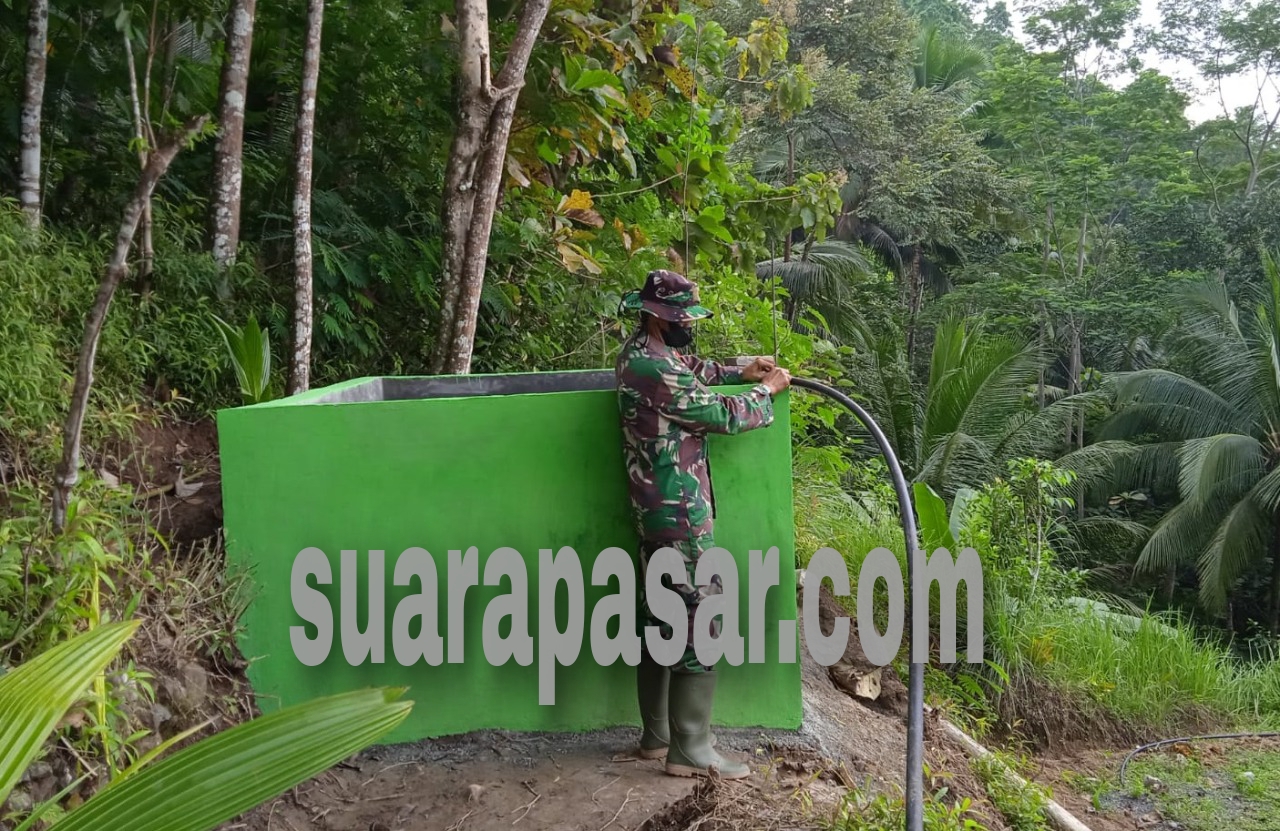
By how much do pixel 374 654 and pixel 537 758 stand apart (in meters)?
0.66

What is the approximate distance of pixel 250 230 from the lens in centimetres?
561

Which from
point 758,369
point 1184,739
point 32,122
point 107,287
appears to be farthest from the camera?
point 1184,739

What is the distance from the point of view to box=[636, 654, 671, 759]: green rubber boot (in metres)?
3.22

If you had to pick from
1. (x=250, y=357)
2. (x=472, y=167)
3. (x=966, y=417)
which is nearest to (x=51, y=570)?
(x=250, y=357)

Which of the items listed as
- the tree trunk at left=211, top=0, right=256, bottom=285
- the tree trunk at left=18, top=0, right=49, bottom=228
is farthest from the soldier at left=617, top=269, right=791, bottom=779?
the tree trunk at left=18, top=0, right=49, bottom=228

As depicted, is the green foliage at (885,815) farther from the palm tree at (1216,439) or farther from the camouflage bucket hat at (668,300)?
the palm tree at (1216,439)

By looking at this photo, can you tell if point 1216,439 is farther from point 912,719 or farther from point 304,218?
point 304,218

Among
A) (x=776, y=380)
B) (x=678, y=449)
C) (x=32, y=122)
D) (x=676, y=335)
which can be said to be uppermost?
(x=32, y=122)

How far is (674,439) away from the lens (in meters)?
3.07

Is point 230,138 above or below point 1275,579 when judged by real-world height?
above

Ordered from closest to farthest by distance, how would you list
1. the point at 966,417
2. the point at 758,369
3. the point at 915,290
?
the point at 758,369, the point at 966,417, the point at 915,290

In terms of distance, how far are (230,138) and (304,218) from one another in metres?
0.74

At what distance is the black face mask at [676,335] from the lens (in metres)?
3.12

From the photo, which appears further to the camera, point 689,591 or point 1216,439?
point 1216,439
